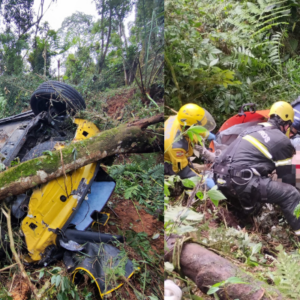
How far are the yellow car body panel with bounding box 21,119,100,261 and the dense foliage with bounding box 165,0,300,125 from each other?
427 mm

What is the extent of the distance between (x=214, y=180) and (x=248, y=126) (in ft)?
0.94

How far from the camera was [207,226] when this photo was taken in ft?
3.07

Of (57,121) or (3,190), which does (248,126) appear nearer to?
(57,121)

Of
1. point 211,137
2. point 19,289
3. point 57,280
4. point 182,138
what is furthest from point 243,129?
point 19,289

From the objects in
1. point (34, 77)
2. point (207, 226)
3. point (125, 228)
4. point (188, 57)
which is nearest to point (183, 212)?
point (207, 226)

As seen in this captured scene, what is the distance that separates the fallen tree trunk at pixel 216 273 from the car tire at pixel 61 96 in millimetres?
592

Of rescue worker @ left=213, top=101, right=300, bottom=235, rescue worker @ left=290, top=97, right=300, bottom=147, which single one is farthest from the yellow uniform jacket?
rescue worker @ left=290, top=97, right=300, bottom=147

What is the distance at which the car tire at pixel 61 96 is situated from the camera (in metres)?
1.03

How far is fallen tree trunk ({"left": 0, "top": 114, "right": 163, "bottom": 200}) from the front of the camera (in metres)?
1.03

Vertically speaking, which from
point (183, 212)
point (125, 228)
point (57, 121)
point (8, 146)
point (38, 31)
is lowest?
point (125, 228)

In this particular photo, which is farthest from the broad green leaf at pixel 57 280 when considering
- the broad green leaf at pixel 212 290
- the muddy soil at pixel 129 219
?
the broad green leaf at pixel 212 290

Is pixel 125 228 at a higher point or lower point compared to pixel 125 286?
higher

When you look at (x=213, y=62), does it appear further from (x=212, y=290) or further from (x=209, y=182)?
(x=212, y=290)

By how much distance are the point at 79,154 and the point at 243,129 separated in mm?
644
